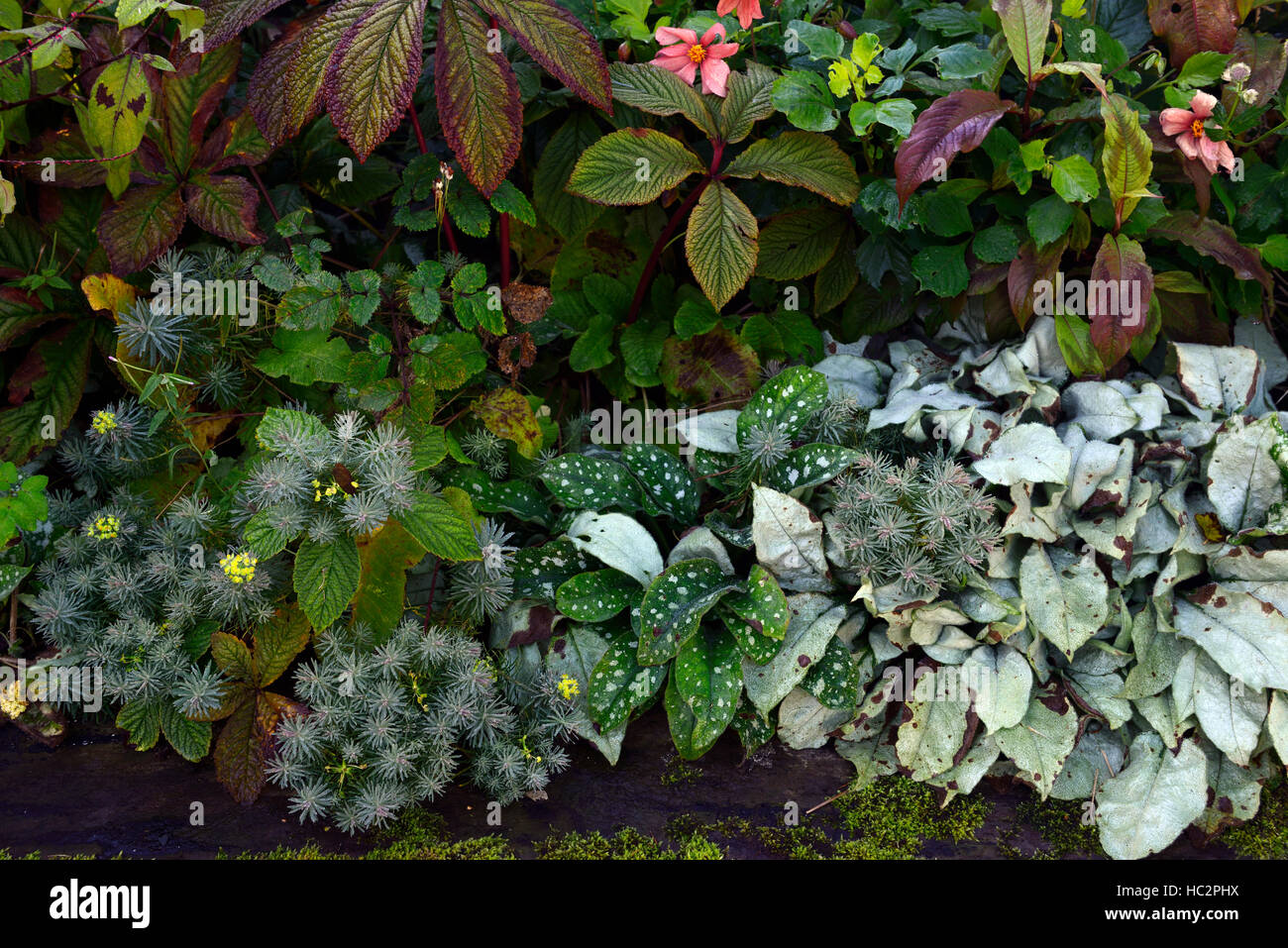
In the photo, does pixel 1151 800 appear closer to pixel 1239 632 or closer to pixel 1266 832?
pixel 1266 832

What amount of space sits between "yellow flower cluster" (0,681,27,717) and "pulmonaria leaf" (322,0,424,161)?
1.36 meters

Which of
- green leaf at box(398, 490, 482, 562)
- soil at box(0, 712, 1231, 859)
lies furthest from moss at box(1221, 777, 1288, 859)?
green leaf at box(398, 490, 482, 562)

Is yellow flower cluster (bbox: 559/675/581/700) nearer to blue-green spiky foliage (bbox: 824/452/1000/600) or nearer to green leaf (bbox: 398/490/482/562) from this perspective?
green leaf (bbox: 398/490/482/562)

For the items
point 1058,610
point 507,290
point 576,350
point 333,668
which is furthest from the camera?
point 576,350

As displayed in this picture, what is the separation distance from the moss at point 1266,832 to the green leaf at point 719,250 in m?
1.57

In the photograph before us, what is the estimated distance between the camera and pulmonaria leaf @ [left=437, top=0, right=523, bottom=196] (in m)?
1.98

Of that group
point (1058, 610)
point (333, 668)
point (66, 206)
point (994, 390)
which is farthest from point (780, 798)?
point (66, 206)

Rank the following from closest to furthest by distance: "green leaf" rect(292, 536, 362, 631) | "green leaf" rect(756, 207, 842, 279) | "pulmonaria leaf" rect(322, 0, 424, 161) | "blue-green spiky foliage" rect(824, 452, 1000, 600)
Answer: "green leaf" rect(292, 536, 362, 631), "pulmonaria leaf" rect(322, 0, 424, 161), "blue-green spiky foliage" rect(824, 452, 1000, 600), "green leaf" rect(756, 207, 842, 279)

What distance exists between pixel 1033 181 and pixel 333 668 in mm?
2030

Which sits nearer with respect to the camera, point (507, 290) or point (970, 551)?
point (970, 551)

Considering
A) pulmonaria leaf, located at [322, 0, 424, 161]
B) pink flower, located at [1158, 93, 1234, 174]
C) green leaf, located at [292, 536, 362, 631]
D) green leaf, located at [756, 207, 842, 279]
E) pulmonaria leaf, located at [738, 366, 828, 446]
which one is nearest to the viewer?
green leaf, located at [292, 536, 362, 631]

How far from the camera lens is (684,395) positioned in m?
2.46

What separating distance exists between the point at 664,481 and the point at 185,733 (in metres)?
1.18
